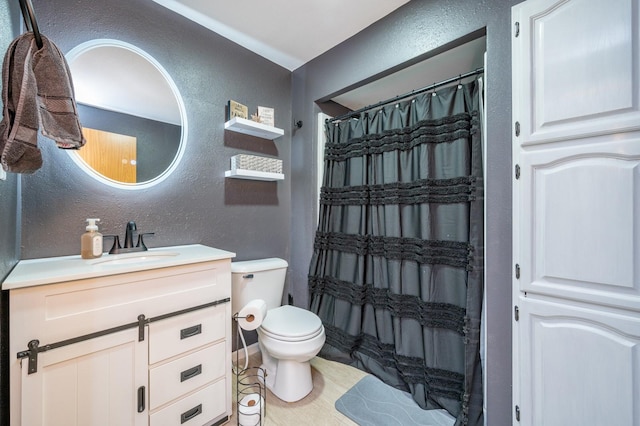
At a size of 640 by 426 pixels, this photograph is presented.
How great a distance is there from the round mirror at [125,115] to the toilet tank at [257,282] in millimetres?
821

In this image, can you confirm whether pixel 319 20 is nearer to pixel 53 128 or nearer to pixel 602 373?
pixel 53 128

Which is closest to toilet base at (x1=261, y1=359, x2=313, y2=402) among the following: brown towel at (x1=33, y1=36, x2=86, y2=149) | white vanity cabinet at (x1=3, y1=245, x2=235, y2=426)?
white vanity cabinet at (x1=3, y1=245, x2=235, y2=426)

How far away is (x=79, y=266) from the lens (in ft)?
3.56

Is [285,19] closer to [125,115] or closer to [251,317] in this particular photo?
[125,115]

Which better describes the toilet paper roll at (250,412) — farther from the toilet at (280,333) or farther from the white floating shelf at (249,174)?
the white floating shelf at (249,174)

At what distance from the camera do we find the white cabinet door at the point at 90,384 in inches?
34.4

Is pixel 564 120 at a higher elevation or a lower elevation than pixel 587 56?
lower

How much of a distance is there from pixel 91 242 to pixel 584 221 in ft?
7.35

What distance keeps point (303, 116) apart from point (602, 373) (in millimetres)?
2374

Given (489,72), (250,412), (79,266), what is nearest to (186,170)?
(79,266)

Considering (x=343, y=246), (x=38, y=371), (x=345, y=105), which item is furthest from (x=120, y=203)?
(x=345, y=105)

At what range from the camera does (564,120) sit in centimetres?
107

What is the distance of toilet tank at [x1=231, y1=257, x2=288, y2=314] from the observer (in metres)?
1.74

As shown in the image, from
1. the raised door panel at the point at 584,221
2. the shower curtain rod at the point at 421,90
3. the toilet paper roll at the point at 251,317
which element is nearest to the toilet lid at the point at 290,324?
the toilet paper roll at the point at 251,317
